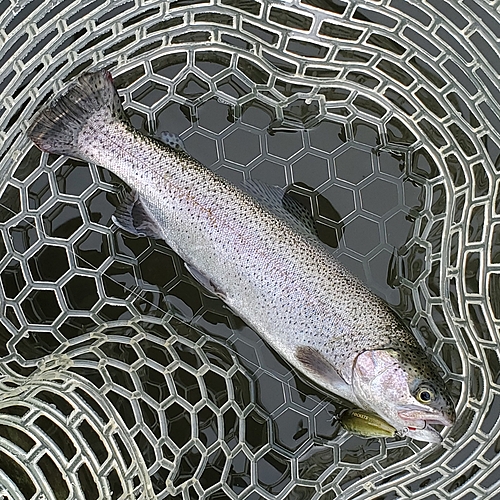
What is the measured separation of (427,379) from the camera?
154 cm

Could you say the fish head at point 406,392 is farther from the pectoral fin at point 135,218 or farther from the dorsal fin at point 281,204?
the pectoral fin at point 135,218

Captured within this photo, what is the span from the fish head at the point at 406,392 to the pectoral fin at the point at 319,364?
8 centimetres

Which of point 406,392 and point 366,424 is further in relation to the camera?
point 366,424

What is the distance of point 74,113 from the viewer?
1.77 metres

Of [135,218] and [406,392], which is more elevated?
[135,218]

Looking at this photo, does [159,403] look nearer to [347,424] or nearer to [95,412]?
[95,412]

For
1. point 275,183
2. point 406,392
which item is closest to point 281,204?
point 275,183

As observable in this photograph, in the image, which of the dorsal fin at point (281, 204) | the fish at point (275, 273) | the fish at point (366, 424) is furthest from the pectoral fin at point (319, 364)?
the dorsal fin at point (281, 204)

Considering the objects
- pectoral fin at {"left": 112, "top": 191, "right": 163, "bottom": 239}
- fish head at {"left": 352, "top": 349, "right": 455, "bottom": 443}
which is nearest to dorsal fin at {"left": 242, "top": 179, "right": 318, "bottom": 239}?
pectoral fin at {"left": 112, "top": 191, "right": 163, "bottom": 239}

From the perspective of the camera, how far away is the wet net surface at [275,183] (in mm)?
1935

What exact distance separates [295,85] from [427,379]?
46.8 inches

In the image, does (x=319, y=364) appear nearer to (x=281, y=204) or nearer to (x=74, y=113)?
(x=281, y=204)

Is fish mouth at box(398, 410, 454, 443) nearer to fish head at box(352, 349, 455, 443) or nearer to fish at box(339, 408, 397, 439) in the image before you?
fish head at box(352, 349, 455, 443)

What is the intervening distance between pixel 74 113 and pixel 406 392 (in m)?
1.31
